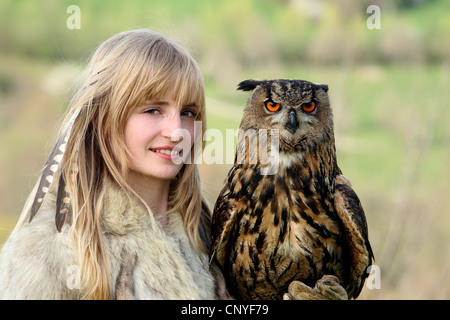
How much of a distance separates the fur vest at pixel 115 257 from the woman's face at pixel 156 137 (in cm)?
11

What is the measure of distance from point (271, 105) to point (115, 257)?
0.72 metres

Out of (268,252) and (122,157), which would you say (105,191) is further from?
(268,252)

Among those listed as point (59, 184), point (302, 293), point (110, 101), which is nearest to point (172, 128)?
point (110, 101)

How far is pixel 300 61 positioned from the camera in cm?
442

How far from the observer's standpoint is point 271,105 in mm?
1650

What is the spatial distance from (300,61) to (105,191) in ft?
10.9

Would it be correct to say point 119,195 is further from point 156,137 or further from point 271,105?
point 271,105

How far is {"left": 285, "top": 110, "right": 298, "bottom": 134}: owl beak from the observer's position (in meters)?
1.59

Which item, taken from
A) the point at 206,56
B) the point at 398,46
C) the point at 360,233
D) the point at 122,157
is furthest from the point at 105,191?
the point at 398,46

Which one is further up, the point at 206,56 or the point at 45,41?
the point at 45,41

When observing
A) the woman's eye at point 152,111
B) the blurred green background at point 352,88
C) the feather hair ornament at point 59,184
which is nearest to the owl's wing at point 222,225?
the woman's eye at point 152,111

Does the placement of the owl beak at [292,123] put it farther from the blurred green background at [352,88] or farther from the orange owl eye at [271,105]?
the blurred green background at [352,88]

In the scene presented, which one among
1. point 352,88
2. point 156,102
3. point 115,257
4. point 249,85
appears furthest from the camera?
point 352,88

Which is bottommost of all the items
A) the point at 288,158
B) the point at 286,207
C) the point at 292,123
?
the point at 286,207
